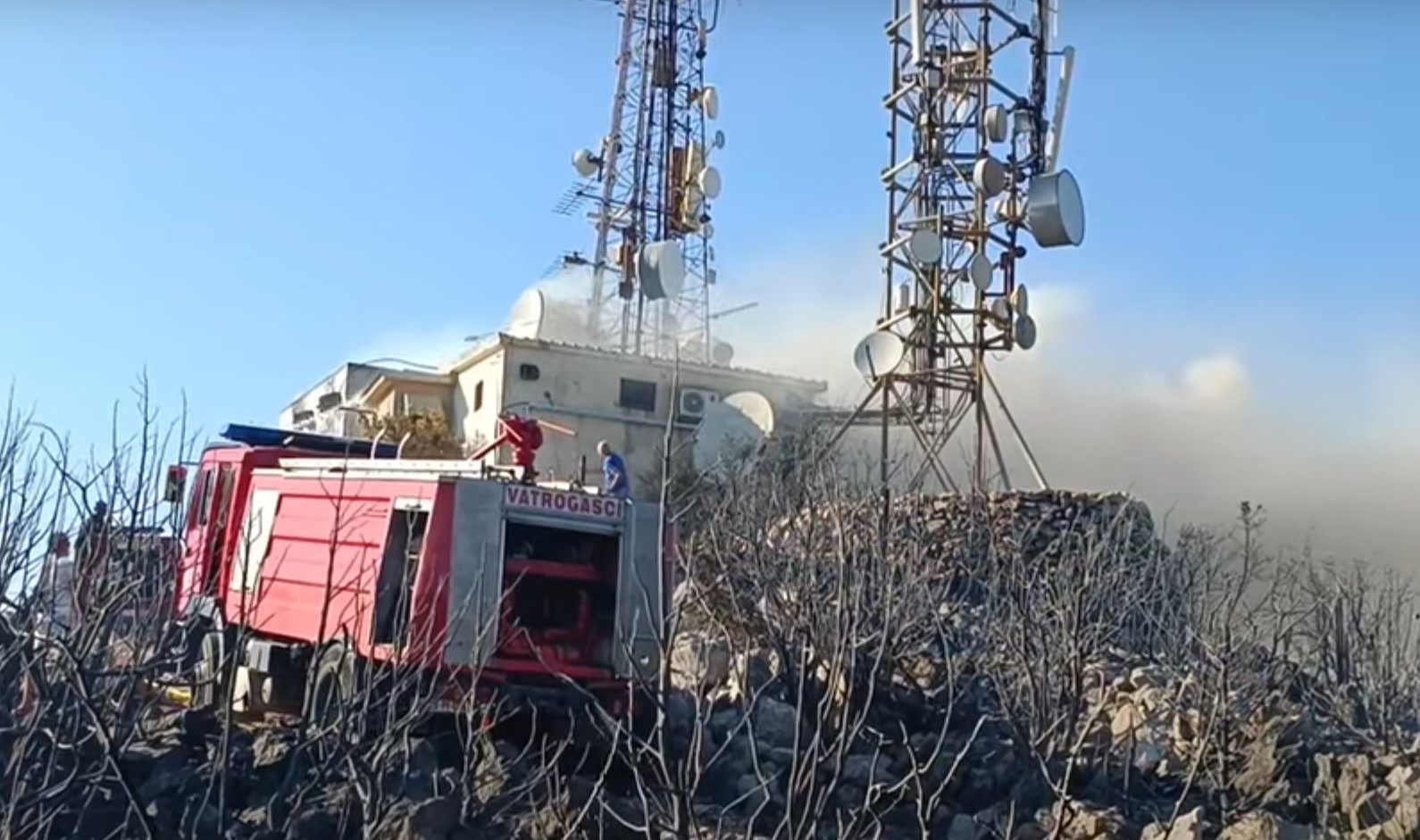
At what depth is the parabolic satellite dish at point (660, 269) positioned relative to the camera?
30.5 metres

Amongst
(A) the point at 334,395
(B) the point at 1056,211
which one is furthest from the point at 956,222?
(A) the point at 334,395

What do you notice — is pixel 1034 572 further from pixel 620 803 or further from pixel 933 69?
pixel 933 69

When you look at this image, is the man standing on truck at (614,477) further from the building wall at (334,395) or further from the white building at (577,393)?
the building wall at (334,395)

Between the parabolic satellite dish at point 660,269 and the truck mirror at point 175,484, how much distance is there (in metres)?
21.3

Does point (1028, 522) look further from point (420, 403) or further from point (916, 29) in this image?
point (420, 403)

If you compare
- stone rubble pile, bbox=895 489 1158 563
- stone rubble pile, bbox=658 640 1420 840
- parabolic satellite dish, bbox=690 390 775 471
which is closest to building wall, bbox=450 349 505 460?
parabolic satellite dish, bbox=690 390 775 471

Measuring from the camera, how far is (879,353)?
2205 cm

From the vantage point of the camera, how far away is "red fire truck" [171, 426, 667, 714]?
37.3 feet

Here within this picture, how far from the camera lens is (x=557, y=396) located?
104ft

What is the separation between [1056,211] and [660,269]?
36.4 ft

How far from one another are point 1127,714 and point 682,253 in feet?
64.9

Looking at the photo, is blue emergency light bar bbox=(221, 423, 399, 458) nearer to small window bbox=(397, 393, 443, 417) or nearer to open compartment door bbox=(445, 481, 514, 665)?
open compartment door bbox=(445, 481, 514, 665)

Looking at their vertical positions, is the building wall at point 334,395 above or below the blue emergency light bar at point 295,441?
above

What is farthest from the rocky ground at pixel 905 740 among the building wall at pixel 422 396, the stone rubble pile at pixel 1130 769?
the building wall at pixel 422 396
